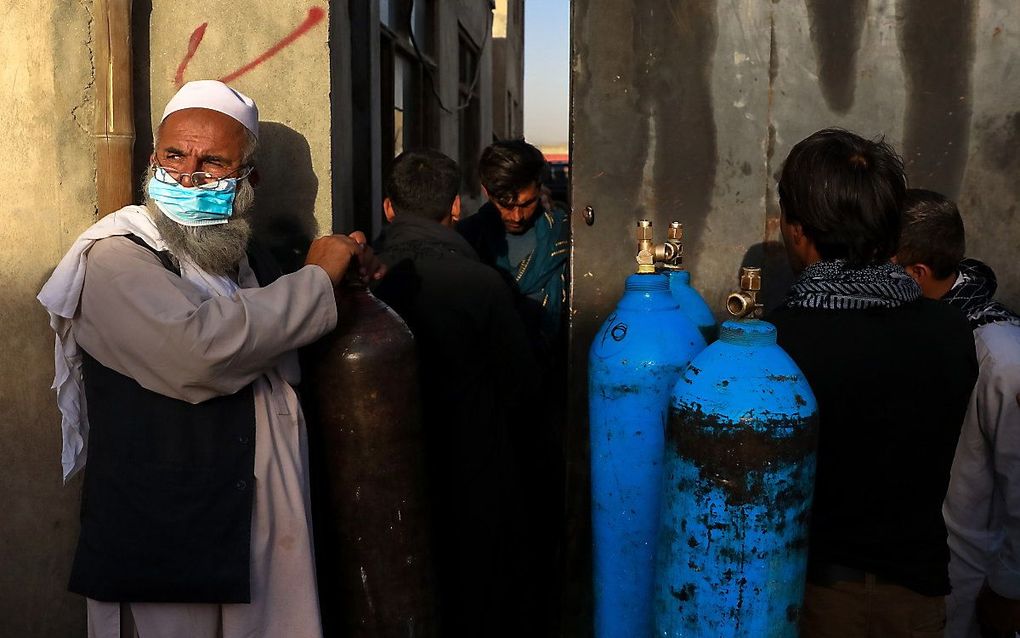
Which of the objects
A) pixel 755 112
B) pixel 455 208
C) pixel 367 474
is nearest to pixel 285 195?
pixel 455 208

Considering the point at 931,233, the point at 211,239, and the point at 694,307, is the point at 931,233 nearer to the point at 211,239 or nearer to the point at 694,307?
the point at 694,307

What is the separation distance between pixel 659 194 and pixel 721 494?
156cm

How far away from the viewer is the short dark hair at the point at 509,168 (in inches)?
150

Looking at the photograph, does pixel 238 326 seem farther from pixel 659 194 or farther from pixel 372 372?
pixel 659 194

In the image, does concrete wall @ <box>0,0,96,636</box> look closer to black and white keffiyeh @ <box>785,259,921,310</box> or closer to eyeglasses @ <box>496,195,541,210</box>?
eyeglasses @ <box>496,195,541,210</box>

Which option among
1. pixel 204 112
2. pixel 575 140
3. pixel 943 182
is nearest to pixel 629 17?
pixel 575 140

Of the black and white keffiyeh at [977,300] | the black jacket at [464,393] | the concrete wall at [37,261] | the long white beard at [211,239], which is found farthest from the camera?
the black jacket at [464,393]

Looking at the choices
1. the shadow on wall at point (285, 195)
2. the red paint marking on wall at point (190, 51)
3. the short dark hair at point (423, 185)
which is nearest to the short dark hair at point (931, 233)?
the short dark hair at point (423, 185)

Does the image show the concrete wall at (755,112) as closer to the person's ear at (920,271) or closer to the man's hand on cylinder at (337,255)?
the person's ear at (920,271)

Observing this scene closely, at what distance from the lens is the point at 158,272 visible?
1.96 metres

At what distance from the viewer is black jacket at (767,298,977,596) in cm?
178

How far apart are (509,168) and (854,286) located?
224 centimetres

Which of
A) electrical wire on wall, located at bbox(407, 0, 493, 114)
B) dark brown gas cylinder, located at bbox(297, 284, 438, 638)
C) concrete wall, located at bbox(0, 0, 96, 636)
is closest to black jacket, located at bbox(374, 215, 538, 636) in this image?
dark brown gas cylinder, located at bbox(297, 284, 438, 638)

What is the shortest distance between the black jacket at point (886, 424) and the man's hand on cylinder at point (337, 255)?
1061 millimetres
